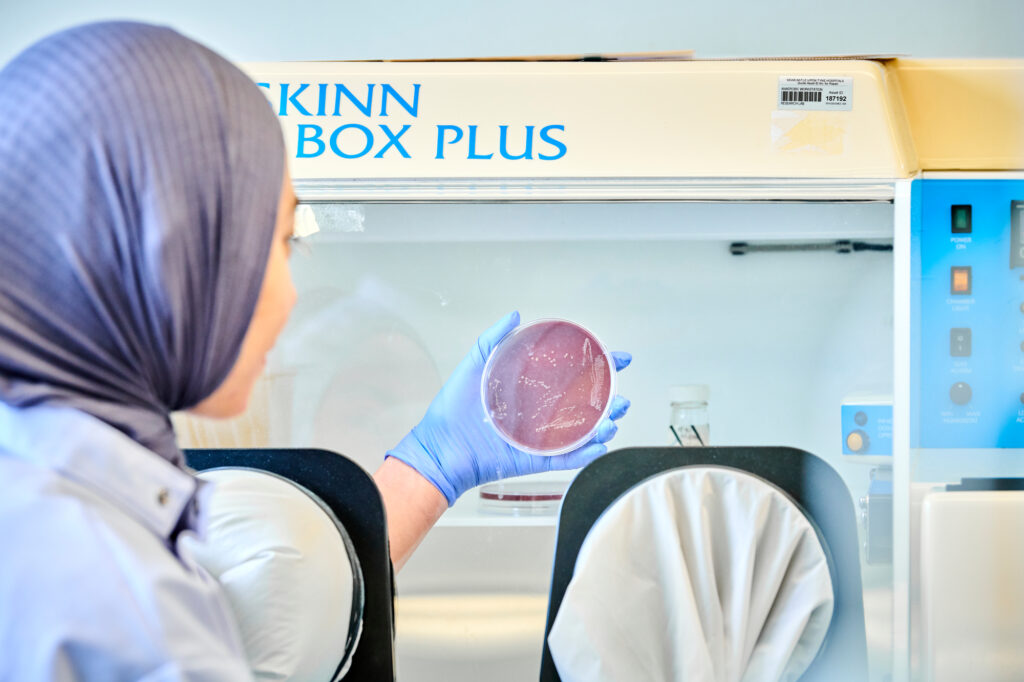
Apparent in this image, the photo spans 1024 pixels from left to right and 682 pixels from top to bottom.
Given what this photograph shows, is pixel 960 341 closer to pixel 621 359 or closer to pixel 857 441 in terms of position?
pixel 857 441

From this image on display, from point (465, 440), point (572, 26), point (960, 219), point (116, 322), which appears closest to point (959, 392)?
point (960, 219)

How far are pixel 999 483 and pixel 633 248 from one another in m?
0.63

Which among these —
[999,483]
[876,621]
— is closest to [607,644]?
[876,621]

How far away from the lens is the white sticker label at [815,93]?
48.9 inches

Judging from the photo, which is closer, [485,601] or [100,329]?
[100,329]

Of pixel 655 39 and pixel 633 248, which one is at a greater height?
pixel 655 39

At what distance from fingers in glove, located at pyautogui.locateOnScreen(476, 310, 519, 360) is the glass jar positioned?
0.29m

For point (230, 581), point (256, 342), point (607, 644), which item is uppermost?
point (256, 342)

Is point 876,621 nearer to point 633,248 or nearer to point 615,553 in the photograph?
point 615,553

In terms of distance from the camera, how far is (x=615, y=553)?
3.67 ft

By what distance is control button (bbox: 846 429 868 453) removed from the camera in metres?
1.25

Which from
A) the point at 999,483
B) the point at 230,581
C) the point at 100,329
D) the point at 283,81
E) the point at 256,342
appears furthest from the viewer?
the point at 283,81

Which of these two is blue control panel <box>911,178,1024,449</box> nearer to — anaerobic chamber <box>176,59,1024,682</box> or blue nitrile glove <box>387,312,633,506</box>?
anaerobic chamber <box>176,59,1024,682</box>

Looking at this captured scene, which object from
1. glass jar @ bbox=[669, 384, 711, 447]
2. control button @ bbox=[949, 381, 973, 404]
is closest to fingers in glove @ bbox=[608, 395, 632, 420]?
glass jar @ bbox=[669, 384, 711, 447]
